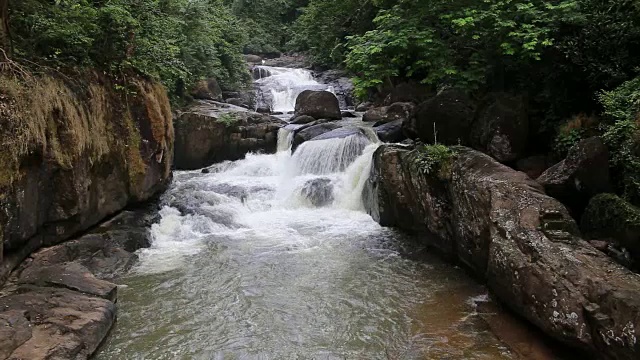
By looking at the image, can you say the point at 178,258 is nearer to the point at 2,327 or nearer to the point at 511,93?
the point at 2,327

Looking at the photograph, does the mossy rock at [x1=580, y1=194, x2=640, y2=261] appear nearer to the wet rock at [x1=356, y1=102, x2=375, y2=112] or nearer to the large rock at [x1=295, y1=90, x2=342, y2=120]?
the large rock at [x1=295, y1=90, x2=342, y2=120]

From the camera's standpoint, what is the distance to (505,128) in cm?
895

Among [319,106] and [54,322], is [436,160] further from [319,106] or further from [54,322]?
[319,106]

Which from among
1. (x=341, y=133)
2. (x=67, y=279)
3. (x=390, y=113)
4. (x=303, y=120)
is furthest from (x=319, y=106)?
(x=67, y=279)

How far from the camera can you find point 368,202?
11.1 m

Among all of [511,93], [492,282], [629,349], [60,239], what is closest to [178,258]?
[60,239]

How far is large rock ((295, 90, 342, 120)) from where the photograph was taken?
1734cm

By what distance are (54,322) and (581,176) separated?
7.32 m

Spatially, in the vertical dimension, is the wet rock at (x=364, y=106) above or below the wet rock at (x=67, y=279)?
above

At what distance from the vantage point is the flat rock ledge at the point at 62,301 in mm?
4695

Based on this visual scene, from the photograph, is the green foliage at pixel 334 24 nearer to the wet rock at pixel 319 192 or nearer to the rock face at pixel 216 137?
the rock face at pixel 216 137

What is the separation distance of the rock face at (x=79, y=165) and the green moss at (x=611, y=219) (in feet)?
26.2

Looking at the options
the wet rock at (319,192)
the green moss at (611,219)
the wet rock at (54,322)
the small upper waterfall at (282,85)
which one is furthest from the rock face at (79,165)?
the small upper waterfall at (282,85)

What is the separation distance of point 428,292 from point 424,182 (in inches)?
96.4
